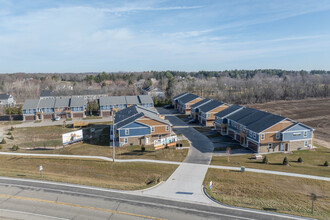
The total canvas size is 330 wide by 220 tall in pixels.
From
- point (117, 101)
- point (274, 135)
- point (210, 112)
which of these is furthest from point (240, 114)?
point (117, 101)

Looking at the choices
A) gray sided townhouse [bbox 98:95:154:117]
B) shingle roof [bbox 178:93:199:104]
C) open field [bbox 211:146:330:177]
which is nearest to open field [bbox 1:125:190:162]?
open field [bbox 211:146:330:177]

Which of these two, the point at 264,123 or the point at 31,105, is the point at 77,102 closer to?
the point at 31,105

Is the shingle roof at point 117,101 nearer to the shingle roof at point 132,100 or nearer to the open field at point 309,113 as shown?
the shingle roof at point 132,100

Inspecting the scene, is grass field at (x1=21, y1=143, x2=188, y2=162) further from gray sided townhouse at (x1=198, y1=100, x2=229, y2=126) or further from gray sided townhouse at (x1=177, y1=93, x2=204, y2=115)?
gray sided townhouse at (x1=177, y1=93, x2=204, y2=115)

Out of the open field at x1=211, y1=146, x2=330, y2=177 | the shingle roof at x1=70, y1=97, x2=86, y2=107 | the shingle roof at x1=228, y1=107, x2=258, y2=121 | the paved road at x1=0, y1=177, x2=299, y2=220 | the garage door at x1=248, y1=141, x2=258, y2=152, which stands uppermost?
the shingle roof at x1=70, y1=97, x2=86, y2=107

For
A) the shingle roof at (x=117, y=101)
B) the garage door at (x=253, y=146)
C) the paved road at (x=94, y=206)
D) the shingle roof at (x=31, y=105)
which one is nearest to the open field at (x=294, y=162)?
the garage door at (x=253, y=146)

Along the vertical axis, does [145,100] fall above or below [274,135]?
above
